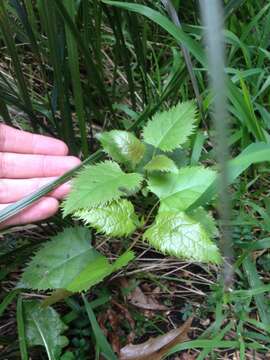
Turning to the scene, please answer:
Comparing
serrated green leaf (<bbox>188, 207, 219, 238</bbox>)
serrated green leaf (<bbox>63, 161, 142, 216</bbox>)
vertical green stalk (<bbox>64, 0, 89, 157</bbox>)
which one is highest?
vertical green stalk (<bbox>64, 0, 89, 157</bbox>)

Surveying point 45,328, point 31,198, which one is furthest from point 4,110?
point 45,328

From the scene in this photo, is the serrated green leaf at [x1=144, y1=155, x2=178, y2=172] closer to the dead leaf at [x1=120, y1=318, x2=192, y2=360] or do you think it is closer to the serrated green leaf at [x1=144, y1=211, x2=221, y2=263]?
the serrated green leaf at [x1=144, y1=211, x2=221, y2=263]

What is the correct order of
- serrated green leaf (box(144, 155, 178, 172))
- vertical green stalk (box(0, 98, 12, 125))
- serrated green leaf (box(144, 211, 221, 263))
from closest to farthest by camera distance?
Result: serrated green leaf (box(144, 211, 221, 263)) → serrated green leaf (box(144, 155, 178, 172)) → vertical green stalk (box(0, 98, 12, 125))

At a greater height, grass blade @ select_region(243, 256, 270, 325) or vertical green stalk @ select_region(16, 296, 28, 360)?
grass blade @ select_region(243, 256, 270, 325)

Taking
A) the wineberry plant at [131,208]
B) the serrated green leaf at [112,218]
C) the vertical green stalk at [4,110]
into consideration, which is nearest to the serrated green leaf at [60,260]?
the wineberry plant at [131,208]

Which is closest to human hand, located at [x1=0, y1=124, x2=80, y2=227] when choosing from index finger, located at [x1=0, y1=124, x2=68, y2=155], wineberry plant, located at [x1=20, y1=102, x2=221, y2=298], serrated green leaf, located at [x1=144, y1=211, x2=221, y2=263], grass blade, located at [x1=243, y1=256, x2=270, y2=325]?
index finger, located at [x1=0, y1=124, x2=68, y2=155]

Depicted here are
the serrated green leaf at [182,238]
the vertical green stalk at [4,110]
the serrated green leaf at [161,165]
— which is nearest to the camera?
the serrated green leaf at [182,238]

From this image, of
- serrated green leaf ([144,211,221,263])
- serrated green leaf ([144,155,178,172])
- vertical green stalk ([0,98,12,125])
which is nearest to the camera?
serrated green leaf ([144,211,221,263])

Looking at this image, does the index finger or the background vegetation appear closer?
the background vegetation

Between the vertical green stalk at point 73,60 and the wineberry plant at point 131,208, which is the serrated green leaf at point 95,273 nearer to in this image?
the wineberry plant at point 131,208
